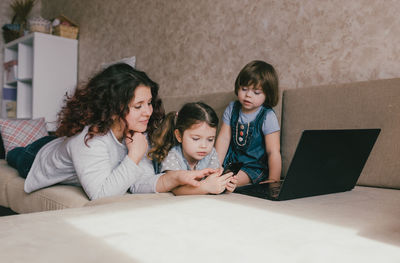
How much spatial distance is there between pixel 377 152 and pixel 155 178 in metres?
0.86

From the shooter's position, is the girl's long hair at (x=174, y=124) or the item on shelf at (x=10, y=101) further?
the item on shelf at (x=10, y=101)

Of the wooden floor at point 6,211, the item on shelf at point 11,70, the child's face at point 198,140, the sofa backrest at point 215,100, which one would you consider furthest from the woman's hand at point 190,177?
the item on shelf at point 11,70

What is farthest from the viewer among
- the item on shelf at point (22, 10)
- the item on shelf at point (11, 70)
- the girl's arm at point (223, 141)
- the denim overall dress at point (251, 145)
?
the item on shelf at point (22, 10)

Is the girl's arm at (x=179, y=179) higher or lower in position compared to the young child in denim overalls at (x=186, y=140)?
lower

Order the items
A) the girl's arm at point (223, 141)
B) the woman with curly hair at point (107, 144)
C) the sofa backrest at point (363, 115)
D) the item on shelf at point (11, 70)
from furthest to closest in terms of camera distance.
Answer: the item on shelf at point (11, 70) → the girl's arm at point (223, 141) → the sofa backrest at point (363, 115) → the woman with curly hair at point (107, 144)

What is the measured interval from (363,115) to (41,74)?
3171 mm

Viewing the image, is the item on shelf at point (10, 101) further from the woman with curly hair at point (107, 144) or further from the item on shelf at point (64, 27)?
the woman with curly hair at point (107, 144)

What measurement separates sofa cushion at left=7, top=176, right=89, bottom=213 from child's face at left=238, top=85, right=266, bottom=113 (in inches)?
33.0

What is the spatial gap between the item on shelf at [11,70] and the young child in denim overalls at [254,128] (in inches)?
116

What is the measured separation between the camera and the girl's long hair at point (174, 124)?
54.5 inches

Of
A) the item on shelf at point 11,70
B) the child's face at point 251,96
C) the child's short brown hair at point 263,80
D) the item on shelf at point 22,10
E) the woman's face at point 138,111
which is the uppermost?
the item on shelf at point 22,10

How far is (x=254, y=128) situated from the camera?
5.40 ft

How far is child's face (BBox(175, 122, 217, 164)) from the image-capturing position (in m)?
1.39

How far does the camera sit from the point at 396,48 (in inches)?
57.3
